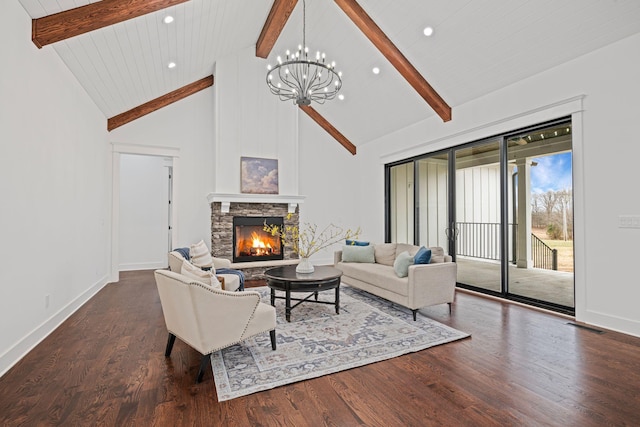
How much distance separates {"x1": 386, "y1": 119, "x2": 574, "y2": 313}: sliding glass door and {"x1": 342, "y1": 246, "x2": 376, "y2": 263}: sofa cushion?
Answer: 1.56m

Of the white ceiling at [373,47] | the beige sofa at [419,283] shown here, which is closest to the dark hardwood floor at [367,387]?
the beige sofa at [419,283]

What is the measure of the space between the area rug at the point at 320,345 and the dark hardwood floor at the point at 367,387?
0.35ft

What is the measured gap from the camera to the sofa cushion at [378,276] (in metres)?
4.00

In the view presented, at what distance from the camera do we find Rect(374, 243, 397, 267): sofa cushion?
16.8 ft

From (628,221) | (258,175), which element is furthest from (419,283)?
(258,175)

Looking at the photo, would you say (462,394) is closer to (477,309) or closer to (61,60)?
(477,309)

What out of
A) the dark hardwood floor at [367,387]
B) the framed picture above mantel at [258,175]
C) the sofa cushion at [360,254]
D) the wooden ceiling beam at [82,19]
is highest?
the wooden ceiling beam at [82,19]

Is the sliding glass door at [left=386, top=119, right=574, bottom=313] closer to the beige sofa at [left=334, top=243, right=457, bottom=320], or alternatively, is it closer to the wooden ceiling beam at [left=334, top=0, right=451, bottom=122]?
the wooden ceiling beam at [left=334, top=0, right=451, bottom=122]

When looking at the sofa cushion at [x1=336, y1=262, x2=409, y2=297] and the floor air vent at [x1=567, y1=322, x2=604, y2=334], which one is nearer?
the floor air vent at [x1=567, y1=322, x2=604, y2=334]

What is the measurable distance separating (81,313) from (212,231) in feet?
8.82

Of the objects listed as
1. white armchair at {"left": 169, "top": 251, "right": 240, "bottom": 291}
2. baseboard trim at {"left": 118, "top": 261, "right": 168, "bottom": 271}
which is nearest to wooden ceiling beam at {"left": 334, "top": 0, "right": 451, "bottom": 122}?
white armchair at {"left": 169, "top": 251, "right": 240, "bottom": 291}

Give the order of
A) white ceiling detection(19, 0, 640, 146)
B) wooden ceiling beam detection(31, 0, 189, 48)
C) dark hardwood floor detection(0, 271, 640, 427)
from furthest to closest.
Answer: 1. white ceiling detection(19, 0, 640, 146)
2. wooden ceiling beam detection(31, 0, 189, 48)
3. dark hardwood floor detection(0, 271, 640, 427)

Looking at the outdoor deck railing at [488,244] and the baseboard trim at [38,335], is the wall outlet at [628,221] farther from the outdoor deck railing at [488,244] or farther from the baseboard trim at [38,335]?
the baseboard trim at [38,335]

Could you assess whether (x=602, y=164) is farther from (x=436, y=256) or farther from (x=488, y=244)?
(x=436, y=256)
